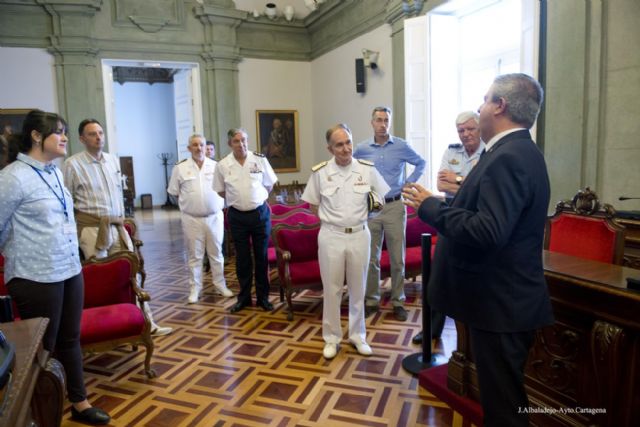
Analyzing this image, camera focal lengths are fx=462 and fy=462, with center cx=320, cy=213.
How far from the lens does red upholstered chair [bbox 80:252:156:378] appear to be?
3.28 metres

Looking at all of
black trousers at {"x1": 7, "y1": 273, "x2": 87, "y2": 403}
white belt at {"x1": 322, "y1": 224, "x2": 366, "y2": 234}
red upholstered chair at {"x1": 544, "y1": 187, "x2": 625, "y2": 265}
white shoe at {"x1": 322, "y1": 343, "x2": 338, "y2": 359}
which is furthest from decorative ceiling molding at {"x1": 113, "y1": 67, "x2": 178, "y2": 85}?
red upholstered chair at {"x1": 544, "y1": 187, "x2": 625, "y2": 265}

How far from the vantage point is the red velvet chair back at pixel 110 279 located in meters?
3.49

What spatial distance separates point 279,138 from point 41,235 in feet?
29.5

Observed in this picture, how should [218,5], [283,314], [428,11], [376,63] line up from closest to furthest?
1. [283,314]
2. [428,11]
3. [376,63]
4. [218,5]

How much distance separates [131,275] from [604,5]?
4.88m

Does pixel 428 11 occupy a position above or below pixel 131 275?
above

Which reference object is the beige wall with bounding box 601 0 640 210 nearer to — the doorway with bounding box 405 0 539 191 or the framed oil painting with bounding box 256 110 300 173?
the doorway with bounding box 405 0 539 191

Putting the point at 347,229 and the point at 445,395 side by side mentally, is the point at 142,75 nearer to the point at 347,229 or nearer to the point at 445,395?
the point at 347,229

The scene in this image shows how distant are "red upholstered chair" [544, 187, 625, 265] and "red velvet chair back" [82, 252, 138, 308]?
10.3 ft

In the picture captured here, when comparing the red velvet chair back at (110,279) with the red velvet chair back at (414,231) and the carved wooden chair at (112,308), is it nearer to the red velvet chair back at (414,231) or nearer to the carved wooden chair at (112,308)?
the carved wooden chair at (112,308)

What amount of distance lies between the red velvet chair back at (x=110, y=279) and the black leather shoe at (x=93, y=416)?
0.92 m

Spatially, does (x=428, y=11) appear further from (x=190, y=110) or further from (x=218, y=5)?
(x=190, y=110)

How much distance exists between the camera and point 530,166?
167 cm

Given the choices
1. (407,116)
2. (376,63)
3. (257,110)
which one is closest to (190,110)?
(257,110)
